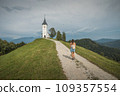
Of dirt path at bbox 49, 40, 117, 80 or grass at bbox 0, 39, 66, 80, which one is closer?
dirt path at bbox 49, 40, 117, 80

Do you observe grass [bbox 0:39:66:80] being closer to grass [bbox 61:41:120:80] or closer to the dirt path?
the dirt path

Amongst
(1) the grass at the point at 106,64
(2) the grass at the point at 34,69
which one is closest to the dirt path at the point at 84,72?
(2) the grass at the point at 34,69

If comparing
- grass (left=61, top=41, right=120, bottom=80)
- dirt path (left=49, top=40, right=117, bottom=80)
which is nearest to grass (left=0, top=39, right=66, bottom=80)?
dirt path (left=49, top=40, right=117, bottom=80)

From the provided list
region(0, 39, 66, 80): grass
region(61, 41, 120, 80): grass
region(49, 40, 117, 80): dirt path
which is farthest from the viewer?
region(61, 41, 120, 80): grass

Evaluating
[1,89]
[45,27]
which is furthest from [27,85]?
[45,27]

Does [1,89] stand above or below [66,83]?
below

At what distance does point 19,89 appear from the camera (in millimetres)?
5211

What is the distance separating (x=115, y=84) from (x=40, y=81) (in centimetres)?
636

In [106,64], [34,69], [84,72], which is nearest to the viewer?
[84,72]

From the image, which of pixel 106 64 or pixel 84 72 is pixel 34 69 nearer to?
pixel 84 72

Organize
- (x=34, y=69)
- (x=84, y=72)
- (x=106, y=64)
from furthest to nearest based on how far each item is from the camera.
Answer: (x=106, y=64) → (x=34, y=69) → (x=84, y=72)

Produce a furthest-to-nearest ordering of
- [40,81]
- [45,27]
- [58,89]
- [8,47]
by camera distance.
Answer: [45,27]
[8,47]
[40,81]
[58,89]

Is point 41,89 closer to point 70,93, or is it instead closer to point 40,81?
point 40,81

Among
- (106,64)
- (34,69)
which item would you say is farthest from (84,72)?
(106,64)
